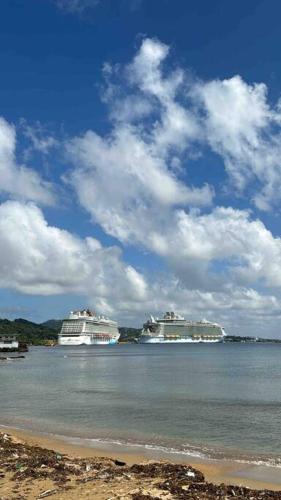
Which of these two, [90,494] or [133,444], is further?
[133,444]

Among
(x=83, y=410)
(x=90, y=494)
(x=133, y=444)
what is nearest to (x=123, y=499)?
(x=90, y=494)

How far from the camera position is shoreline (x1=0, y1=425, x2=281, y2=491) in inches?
763

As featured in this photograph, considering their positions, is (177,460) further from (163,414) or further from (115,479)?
(163,414)

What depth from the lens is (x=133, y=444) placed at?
90.1 feet

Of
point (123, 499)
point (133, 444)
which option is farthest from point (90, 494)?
point (133, 444)

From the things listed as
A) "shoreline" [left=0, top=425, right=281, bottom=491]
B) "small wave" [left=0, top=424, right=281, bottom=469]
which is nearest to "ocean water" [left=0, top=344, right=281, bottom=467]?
"small wave" [left=0, top=424, right=281, bottom=469]

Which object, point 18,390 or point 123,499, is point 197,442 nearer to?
point 123,499

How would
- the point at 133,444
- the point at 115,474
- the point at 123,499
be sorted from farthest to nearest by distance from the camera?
the point at 133,444
the point at 115,474
the point at 123,499

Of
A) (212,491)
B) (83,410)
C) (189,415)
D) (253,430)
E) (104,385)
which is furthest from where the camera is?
(104,385)

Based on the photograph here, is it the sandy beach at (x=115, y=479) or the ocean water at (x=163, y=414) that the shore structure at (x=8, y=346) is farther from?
the sandy beach at (x=115, y=479)

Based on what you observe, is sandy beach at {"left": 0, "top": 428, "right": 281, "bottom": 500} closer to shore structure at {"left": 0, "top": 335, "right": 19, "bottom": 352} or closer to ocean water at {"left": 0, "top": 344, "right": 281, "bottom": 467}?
ocean water at {"left": 0, "top": 344, "right": 281, "bottom": 467}

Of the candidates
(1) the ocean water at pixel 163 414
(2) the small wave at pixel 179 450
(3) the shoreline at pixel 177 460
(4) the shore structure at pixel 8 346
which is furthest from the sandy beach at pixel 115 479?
(4) the shore structure at pixel 8 346

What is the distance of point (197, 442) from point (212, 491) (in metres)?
12.4

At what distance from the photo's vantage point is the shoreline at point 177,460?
19375 millimetres
